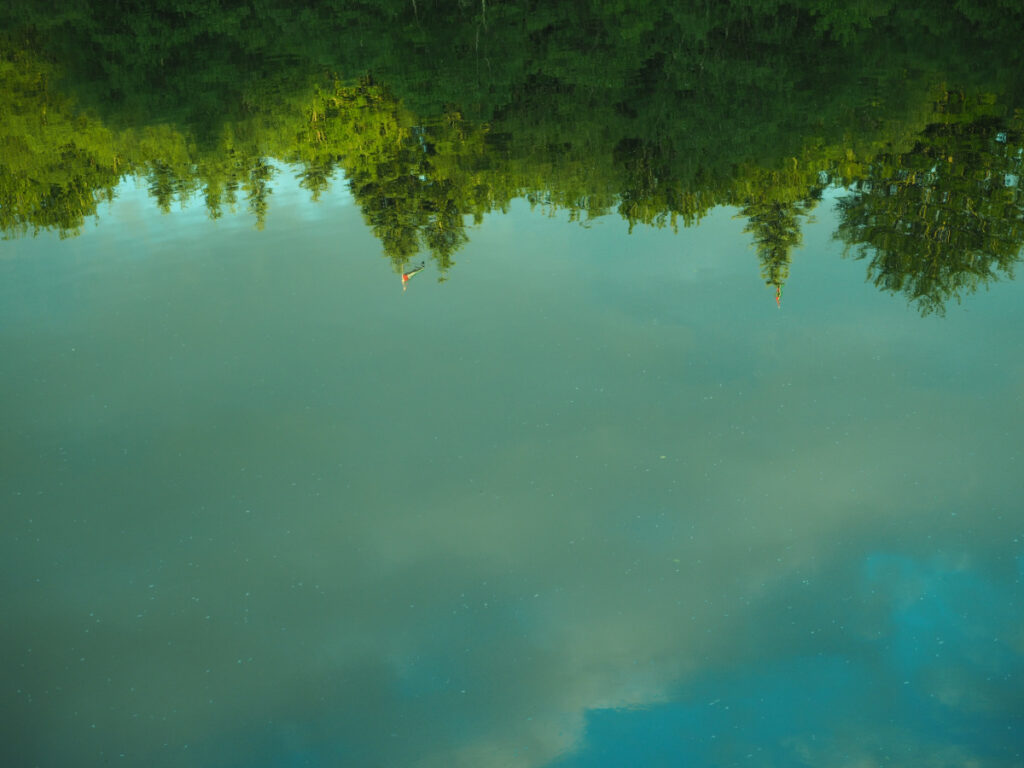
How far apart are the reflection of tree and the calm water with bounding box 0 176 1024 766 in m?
0.82

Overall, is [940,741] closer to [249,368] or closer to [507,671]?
[507,671]

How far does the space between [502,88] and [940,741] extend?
1247 inches

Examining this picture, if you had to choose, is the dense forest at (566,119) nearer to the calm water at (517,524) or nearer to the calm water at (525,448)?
the calm water at (525,448)

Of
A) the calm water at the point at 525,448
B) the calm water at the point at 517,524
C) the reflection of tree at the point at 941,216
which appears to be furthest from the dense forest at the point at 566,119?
the calm water at the point at 517,524

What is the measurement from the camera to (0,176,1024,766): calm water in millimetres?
10820

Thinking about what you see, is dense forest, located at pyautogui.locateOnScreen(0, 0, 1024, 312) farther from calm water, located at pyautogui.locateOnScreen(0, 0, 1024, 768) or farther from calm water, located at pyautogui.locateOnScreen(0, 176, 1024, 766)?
calm water, located at pyautogui.locateOnScreen(0, 176, 1024, 766)

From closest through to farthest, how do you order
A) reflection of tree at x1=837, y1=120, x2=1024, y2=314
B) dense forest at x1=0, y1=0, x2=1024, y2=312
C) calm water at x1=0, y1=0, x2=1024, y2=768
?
1. calm water at x1=0, y1=0, x2=1024, y2=768
2. reflection of tree at x1=837, y1=120, x2=1024, y2=314
3. dense forest at x1=0, y1=0, x2=1024, y2=312

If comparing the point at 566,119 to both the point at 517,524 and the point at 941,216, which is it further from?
the point at 517,524

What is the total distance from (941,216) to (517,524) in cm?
1628

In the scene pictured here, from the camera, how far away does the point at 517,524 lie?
13.6m

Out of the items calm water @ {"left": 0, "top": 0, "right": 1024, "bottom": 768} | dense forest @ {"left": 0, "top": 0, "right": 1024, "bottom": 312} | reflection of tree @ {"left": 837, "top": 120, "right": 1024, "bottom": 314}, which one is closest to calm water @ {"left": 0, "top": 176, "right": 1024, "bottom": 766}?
calm water @ {"left": 0, "top": 0, "right": 1024, "bottom": 768}

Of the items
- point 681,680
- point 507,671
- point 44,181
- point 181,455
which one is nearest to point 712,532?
point 681,680

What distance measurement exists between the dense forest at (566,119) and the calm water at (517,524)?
3.57 m

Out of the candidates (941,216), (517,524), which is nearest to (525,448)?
(517,524)
